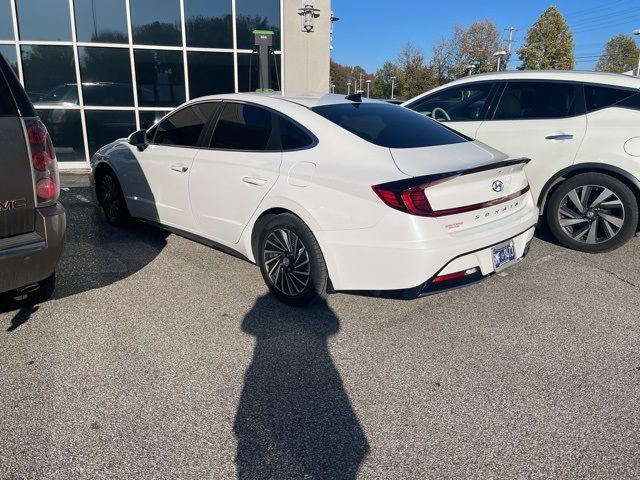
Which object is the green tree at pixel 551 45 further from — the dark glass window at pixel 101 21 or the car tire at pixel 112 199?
the car tire at pixel 112 199

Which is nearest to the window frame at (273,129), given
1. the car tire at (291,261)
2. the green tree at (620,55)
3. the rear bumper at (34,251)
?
the car tire at (291,261)

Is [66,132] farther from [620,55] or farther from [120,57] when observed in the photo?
[620,55]

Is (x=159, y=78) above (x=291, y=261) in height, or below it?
above

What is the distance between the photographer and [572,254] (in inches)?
198

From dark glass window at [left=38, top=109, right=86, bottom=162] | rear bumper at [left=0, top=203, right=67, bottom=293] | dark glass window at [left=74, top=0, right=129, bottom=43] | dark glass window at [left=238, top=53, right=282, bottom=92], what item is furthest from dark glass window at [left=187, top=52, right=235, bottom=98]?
rear bumper at [left=0, top=203, right=67, bottom=293]

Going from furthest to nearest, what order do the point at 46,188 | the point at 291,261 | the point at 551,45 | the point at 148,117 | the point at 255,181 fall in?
the point at 551,45
the point at 148,117
the point at 255,181
the point at 291,261
the point at 46,188

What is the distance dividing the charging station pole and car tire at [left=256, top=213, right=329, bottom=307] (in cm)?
693

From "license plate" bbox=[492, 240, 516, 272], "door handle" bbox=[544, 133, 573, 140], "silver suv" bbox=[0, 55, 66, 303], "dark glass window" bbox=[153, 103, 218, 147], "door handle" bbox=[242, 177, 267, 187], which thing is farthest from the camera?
"door handle" bbox=[544, 133, 573, 140]

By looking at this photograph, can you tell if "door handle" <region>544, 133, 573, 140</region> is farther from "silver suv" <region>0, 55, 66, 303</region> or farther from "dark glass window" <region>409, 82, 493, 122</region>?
"silver suv" <region>0, 55, 66, 303</region>

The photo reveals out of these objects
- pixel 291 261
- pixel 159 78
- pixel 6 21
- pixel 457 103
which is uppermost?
pixel 6 21

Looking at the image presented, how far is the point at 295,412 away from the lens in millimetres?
2566

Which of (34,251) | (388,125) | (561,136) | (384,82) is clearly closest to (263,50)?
(561,136)

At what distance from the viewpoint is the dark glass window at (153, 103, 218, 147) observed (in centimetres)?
447

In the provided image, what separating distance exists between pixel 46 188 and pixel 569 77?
4.83 meters
